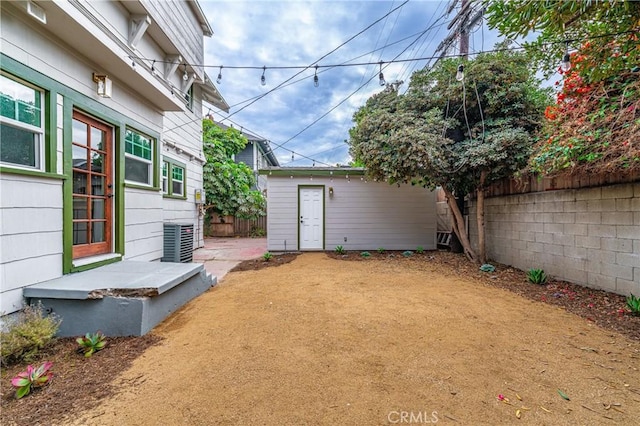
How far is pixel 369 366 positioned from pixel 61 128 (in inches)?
149

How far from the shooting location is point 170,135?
6.86m

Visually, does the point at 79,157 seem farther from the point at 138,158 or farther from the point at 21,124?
the point at 138,158

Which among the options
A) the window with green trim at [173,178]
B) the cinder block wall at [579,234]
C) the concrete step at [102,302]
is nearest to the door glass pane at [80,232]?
the concrete step at [102,302]

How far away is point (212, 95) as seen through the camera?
30.6 feet

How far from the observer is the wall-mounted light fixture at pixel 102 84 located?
11.1 ft

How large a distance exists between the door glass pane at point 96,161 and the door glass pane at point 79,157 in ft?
0.43

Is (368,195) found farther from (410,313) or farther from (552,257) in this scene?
(410,313)

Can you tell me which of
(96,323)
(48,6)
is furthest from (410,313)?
(48,6)

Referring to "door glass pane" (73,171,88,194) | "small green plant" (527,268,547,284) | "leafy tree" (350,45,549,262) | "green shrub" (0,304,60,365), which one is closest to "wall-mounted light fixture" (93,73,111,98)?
"door glass pane" (73,171,88,194)

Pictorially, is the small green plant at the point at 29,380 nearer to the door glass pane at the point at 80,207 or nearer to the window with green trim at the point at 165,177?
the door glass pane at the point at 80,207

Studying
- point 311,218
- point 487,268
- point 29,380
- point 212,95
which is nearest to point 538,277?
point 487,268

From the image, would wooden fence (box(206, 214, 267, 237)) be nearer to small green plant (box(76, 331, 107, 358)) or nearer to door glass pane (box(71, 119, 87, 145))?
door glass pane (box(71, 119, 87, 145))

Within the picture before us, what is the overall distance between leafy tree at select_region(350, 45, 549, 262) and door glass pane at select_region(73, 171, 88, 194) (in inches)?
197

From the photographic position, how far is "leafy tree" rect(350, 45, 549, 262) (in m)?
5.33
